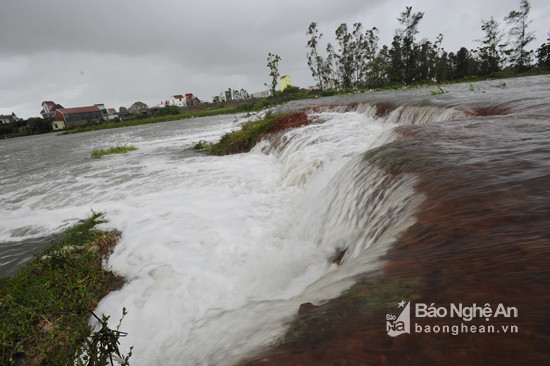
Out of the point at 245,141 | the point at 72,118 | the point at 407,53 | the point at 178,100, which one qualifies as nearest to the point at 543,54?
the point at 407,53

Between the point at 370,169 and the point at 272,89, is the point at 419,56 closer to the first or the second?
the point at 272,89

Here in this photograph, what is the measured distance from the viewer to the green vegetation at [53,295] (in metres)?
2.72

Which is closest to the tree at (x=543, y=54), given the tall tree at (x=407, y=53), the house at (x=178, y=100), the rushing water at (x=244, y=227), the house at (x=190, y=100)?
the tall tree at (x=407, y=53)

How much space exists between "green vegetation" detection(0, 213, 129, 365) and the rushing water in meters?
0.31

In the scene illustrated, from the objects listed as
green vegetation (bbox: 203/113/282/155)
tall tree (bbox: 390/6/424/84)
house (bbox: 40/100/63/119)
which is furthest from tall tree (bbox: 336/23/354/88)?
house (bbox: 40/100/63/119)

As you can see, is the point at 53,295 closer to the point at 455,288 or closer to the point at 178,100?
the point at 455,288

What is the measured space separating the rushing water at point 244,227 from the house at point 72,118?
88.4 m

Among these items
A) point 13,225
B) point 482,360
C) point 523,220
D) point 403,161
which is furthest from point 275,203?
point 13,225

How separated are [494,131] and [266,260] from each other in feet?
13.7

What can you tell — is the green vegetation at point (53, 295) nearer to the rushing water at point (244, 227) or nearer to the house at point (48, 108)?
the rushing water at point (244, 227)

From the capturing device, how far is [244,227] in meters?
5.12

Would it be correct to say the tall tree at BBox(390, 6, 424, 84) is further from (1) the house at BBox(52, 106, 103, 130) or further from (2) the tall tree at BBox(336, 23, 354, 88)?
(1) the house at BBox(52, 106, 103, 130)

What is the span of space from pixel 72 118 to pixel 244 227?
10099cm

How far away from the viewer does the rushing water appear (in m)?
2.25
